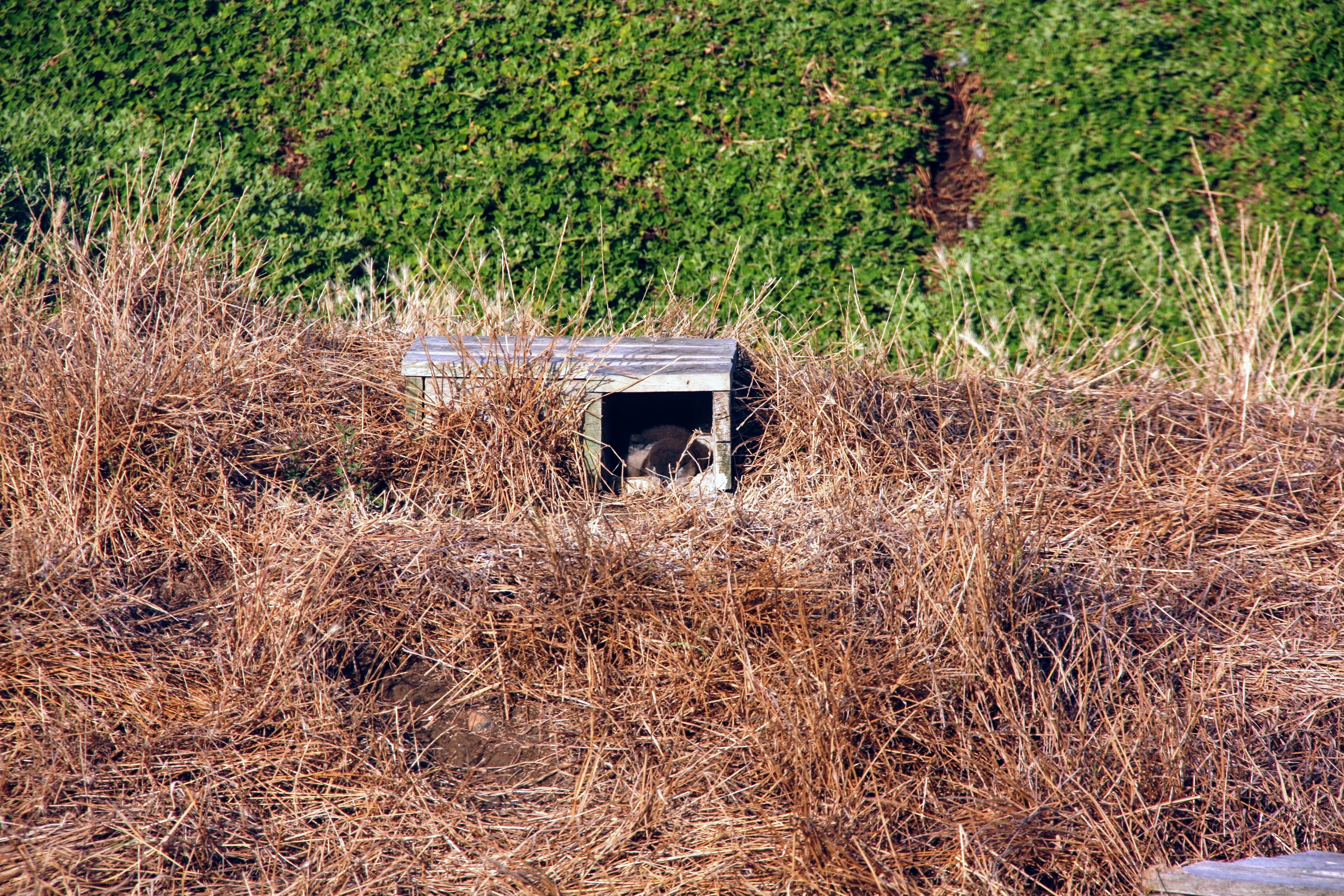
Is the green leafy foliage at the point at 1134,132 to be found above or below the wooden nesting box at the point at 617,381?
above

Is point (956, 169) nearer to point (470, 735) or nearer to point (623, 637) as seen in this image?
point (623, 637)

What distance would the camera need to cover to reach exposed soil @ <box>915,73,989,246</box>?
5656mm

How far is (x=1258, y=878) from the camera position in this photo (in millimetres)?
2297

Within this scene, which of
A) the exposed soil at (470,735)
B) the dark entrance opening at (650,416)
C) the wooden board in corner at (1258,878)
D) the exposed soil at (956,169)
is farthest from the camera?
the exposed soil at (956,169)

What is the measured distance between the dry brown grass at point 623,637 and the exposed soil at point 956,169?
180cm

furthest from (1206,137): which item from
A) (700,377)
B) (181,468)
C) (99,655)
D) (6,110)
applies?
(6,110)

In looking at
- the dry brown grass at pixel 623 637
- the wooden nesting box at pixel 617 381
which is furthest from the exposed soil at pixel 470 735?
the wooden nesting box at pixel 617 381

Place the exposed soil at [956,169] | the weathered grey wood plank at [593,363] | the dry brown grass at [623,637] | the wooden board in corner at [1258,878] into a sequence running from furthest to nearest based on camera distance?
the exposed soil at [956,169] → the weathered grey wood plank at [593,363] → the dry brown grass at [623,637] → the wooden board in corner at [1258,878]

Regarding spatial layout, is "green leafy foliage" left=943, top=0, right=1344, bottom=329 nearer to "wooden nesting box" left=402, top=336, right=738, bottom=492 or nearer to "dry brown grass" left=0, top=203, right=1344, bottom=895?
"dry brown grass" left=0, top=203, right=1344, bottom=895

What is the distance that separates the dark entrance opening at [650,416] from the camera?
161 inches

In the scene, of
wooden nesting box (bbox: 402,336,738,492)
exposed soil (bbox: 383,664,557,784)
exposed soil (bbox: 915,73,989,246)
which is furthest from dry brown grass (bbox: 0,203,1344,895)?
exposed soil (bbox: 915,73,989,246)

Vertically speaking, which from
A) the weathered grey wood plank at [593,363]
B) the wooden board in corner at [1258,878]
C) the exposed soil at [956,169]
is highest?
the exposed soil at [956,169]

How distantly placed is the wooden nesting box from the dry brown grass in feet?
0.42

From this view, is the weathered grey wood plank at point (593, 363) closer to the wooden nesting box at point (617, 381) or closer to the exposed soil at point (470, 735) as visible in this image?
the wooden nesting box at point (617, 381)
